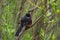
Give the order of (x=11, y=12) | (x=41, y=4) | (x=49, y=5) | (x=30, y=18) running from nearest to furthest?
(x=49, y=5) → (x=41, y=4) → (x=30, y=18) → (x=11, y=12)

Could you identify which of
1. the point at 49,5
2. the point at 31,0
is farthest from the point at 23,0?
the point at 49,5

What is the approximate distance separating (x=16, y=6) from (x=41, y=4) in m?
0.77

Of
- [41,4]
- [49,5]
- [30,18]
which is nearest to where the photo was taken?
[49,5]

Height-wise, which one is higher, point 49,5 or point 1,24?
point 49,5

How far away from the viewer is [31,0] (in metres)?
4.02

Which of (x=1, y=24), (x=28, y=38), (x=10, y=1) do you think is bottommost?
(x=28, y=38)

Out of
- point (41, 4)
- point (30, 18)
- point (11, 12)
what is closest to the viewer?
point (41, 4)

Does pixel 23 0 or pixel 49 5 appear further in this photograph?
pixel 23 0

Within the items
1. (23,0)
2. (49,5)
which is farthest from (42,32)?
(23,0)

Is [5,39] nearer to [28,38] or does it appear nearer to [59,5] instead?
[28,38]

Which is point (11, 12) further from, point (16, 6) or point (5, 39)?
point (5, 39)

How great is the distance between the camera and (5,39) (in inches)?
151

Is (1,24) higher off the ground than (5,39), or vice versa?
(1,24)

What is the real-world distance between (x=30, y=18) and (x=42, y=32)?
58 cm
